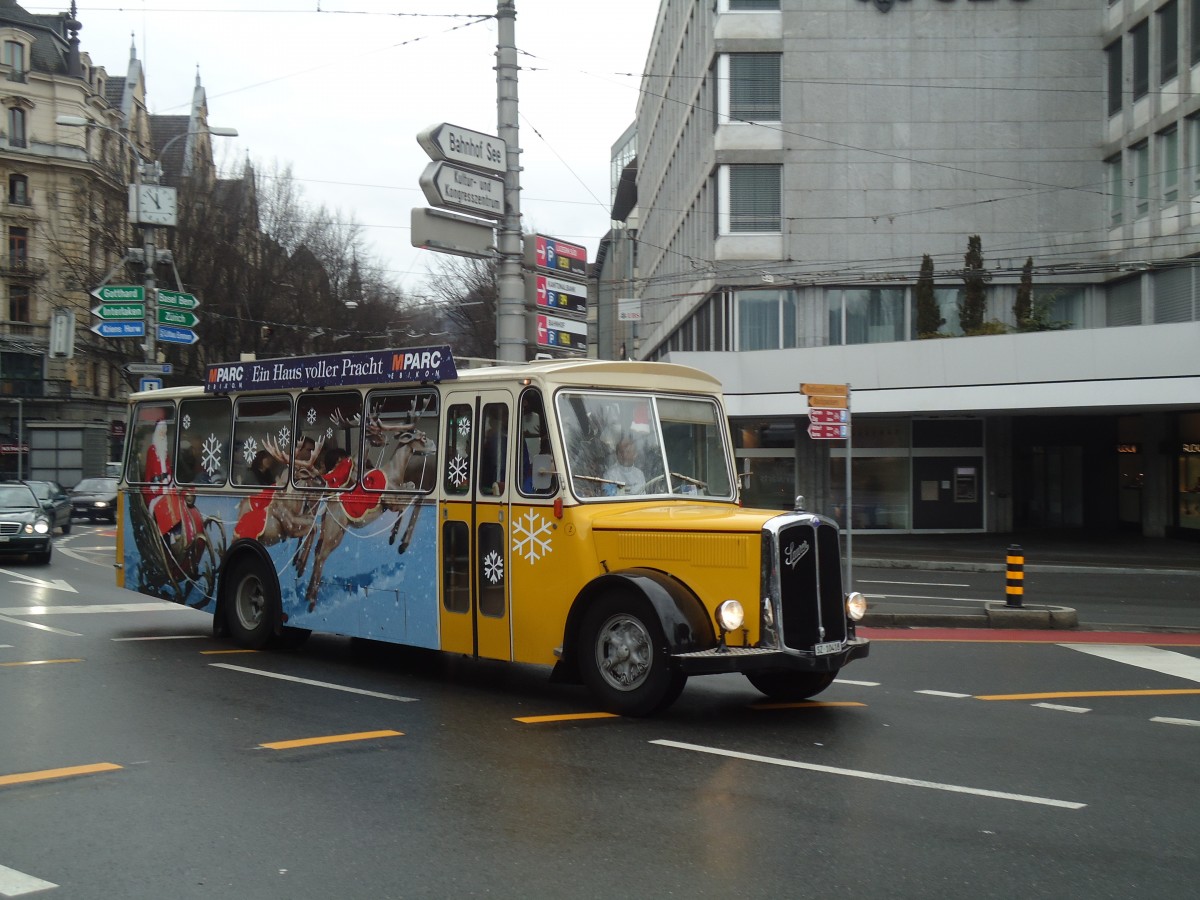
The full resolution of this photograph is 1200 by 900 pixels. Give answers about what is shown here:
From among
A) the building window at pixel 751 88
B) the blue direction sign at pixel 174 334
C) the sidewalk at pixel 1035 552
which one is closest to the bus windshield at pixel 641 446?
the sidewalk at pixel 1035 552

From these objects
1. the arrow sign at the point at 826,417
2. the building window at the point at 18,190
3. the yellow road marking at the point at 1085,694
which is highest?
the building window at the point at 18,190

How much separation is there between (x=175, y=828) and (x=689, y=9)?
4140 cm

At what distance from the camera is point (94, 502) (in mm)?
40375

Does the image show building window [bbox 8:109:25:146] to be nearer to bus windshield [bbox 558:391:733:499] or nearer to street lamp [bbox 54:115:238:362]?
street lamp [bbox 54:115:238:362]

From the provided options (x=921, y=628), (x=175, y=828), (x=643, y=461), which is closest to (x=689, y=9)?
(x=921, y=628)

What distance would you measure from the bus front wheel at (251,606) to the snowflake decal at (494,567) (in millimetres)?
3105

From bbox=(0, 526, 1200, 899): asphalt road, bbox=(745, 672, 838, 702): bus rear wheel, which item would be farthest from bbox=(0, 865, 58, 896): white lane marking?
bbox=(745, 672, 838, 702): bus rear wheel

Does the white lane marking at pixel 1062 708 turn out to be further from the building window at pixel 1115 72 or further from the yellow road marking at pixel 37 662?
the building window at pixel 1115 72

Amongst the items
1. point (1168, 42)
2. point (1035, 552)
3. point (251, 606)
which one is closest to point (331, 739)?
point (251, 606)

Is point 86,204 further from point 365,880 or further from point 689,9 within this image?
point 365,880

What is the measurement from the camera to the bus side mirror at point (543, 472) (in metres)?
9.40

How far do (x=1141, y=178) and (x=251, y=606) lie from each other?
98.0ft

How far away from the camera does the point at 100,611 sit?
15633mm

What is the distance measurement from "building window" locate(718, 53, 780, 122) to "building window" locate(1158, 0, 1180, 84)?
33.7ft
